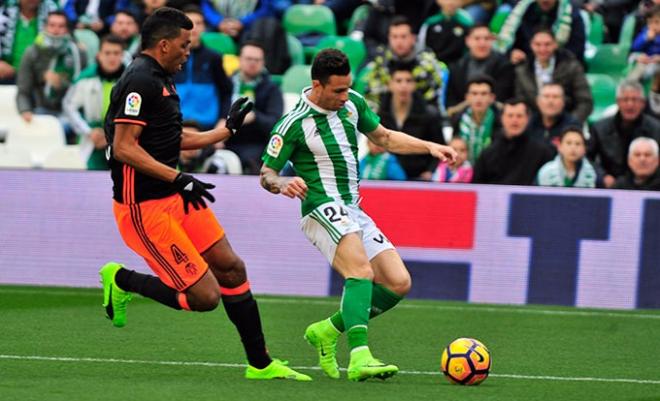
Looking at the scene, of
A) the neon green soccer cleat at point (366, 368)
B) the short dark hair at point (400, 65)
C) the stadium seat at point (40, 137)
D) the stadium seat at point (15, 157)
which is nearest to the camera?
the neon green soccer cleat at point (366, 368)

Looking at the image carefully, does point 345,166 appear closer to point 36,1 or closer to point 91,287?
point 91,287

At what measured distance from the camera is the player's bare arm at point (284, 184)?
729 cm

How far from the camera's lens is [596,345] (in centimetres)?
962

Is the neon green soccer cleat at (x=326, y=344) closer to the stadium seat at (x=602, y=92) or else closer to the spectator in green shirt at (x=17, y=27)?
the stadium seat at (x=602, y=92)

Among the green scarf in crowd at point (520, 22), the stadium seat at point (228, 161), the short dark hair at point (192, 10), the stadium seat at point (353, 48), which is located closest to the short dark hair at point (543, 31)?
the green scarf in crowd at point (520, 22)

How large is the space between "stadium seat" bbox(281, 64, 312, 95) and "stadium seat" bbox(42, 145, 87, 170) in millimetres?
2685

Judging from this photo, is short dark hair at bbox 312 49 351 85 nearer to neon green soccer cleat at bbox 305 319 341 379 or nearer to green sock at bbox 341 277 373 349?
green sock at bbox 341 277 373 349

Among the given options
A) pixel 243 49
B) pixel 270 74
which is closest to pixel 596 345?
pixel 243 49

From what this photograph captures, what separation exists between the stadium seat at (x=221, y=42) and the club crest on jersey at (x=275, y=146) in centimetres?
910

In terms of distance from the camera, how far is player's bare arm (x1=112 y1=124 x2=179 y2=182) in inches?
280

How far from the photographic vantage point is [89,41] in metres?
16.7

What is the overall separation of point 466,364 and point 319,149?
149 centimetres

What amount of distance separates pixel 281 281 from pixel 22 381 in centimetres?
536

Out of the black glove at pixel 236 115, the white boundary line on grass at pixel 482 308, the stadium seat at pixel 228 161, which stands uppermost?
the black glove at pixel 236 115
